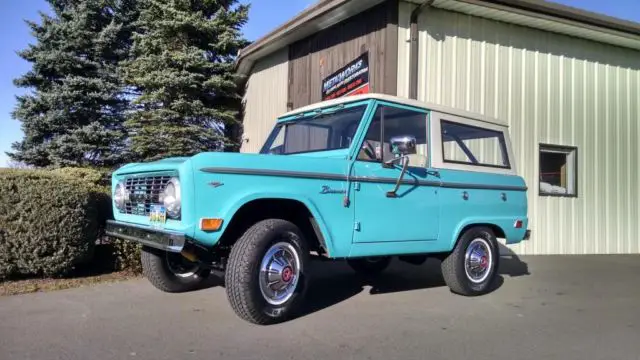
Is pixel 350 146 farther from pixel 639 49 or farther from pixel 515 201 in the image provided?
pixel 639 49

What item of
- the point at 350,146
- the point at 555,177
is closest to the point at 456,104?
the point at 555,177

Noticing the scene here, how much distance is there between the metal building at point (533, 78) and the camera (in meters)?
8.63

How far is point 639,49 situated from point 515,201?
724 centimetres

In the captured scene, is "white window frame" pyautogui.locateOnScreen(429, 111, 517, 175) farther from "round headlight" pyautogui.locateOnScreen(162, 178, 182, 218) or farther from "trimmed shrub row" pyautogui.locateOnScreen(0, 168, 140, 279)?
"trimmed shrub row" pyautogui.locateOnScreen(0, 168, 140, 279)

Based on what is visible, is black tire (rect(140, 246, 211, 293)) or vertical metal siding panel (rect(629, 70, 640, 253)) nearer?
black tire (rect(140, 246, 211, 293))

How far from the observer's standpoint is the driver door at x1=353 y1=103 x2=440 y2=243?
4750 mm

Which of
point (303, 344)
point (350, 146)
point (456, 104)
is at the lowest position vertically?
point (303, 344)

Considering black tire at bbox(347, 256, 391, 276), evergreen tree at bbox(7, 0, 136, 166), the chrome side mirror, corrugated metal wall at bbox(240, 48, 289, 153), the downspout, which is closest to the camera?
the chrome side mirror

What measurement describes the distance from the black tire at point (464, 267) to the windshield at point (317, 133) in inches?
73.9

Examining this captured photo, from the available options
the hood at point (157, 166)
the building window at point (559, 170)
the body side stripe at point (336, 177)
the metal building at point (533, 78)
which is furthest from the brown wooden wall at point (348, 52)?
the hood at point (157, 166)

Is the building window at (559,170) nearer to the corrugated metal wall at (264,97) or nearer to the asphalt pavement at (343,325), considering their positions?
the asphalt pavement at (343,325)

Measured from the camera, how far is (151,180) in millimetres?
4367

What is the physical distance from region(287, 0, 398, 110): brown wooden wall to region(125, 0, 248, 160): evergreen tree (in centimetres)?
263

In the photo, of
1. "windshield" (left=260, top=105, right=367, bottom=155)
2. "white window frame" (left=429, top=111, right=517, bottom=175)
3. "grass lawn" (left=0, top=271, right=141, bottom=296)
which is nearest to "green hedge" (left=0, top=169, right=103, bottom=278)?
"grass lawn" (left=0, top=271, right=141, bottom=296)
